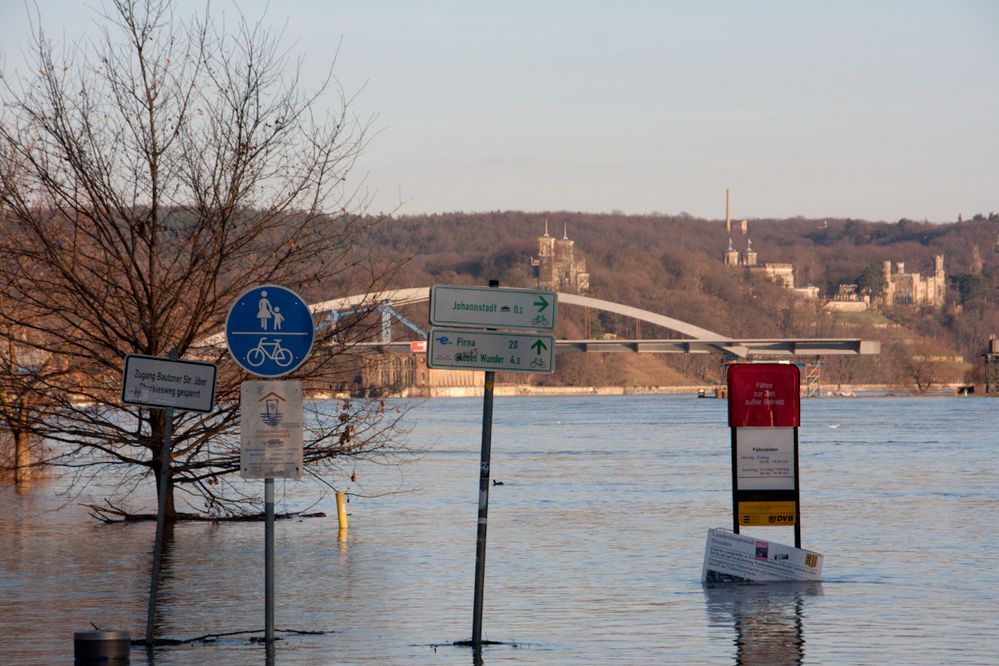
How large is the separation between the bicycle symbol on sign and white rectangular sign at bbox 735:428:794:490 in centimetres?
670

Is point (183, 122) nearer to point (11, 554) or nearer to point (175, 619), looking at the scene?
point (11, 554)

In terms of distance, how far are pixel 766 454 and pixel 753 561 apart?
1.17 meters

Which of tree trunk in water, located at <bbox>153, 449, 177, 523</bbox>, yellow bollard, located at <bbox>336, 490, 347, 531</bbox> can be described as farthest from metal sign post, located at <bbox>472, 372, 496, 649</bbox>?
yellow bollard, located at <bbox>336, 490, 347, 531</bbox>

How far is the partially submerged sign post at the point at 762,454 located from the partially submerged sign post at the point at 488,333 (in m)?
4.98

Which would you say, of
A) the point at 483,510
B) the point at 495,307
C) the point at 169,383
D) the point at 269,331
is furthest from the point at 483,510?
the point at 169,383

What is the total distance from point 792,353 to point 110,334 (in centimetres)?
16131

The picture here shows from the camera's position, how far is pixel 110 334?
2191 cm

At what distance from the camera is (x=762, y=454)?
53.2 ft

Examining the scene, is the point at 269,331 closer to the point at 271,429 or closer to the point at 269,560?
the point at 271,429

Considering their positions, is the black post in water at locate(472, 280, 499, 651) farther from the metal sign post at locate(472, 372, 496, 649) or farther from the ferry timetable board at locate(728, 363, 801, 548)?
the ferry timetable board at locate(728, 363, 801, 548)

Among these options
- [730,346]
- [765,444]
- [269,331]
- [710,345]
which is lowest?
[765,444]

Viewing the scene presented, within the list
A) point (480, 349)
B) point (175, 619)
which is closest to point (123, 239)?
point (175, 619)

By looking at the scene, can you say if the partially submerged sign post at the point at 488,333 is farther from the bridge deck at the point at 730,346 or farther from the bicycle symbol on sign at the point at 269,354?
the bridge deck at the point at 730,346

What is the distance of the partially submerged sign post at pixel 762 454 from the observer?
1609cm
